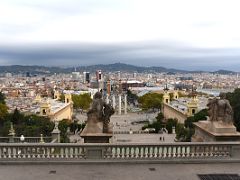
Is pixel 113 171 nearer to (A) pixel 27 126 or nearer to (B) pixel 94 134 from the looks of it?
(B) pixel 94 134

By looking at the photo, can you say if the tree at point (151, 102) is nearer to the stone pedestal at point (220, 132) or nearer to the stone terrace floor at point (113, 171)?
the stone pedestal at point (220, 132)

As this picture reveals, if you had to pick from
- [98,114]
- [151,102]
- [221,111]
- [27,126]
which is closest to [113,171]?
[98,114]

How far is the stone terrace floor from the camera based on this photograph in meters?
10.6

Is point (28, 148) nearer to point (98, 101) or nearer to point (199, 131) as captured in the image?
point (98, 101)

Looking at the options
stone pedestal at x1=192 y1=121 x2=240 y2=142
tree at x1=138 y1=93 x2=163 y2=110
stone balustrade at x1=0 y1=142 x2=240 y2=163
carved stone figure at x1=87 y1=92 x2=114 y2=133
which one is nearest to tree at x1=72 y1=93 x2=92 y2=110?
tree at x1=138 y1=93 x2=163 y2=110

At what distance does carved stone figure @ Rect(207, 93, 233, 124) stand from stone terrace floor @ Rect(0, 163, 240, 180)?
165 cm

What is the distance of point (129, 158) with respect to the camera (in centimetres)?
1212

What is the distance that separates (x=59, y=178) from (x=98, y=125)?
263cm

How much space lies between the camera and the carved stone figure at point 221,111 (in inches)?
510

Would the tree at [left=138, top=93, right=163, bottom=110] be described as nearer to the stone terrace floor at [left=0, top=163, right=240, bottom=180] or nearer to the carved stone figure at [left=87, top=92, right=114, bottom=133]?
the carved stone figure at [left=87, top=92, right=114, bottom=133]

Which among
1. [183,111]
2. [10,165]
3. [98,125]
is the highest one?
[98,125]

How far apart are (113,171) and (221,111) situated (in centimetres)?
430

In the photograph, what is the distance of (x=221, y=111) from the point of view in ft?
42.9

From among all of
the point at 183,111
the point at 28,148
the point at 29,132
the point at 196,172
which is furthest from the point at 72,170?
the point at 183,111
